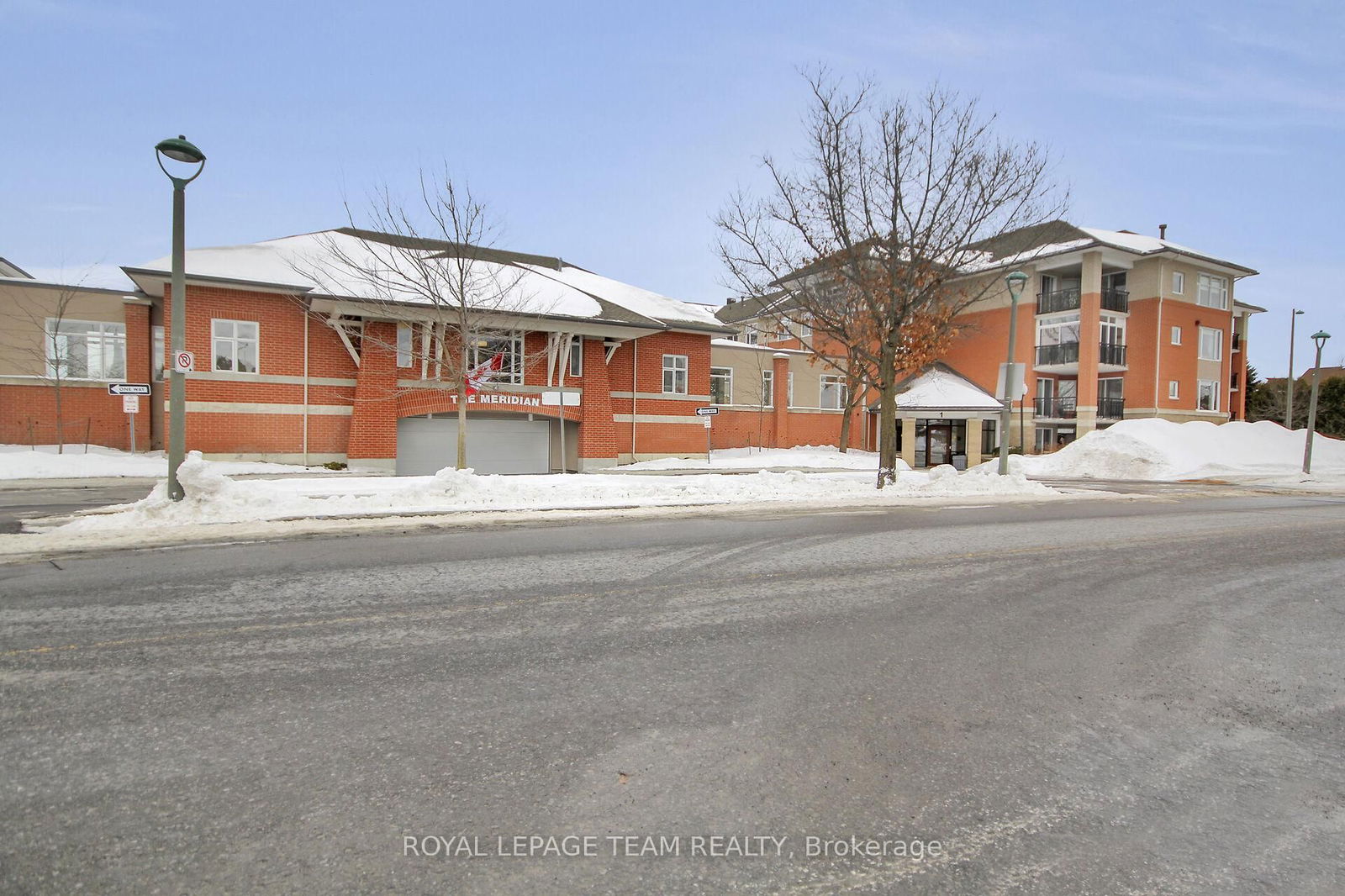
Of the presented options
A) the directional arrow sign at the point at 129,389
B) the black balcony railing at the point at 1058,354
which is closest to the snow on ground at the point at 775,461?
the black balcony railing at the point at 1058,354

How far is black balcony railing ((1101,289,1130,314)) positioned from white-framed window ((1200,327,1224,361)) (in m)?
5.51

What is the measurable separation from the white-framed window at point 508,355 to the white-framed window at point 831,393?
68.3ft

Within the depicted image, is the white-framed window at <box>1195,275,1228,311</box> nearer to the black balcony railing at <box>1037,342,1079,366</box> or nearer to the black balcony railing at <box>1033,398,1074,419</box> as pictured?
the black balcony railing at <box>1037,342,1079,366</box>

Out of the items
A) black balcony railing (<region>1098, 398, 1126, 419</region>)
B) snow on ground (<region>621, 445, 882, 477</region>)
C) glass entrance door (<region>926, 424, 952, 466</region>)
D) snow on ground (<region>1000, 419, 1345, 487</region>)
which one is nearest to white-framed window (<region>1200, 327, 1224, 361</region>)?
black balcony railing (<region>1098, 398, 1126, 419</region>)

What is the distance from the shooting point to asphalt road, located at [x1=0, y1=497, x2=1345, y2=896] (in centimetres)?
260

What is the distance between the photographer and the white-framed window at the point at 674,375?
33.9 metres

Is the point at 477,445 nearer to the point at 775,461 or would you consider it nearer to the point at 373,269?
the point at 373,269

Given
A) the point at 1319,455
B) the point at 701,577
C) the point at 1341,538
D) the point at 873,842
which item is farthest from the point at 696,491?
the point at 1319,455

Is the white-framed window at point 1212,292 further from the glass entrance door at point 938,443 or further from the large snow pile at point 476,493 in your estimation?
the large snow pile at point 476,493

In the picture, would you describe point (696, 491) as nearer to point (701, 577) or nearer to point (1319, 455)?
point (701, 577)

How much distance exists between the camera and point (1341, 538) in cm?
1141

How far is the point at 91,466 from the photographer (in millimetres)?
22859

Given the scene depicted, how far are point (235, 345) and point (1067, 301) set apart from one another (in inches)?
1586

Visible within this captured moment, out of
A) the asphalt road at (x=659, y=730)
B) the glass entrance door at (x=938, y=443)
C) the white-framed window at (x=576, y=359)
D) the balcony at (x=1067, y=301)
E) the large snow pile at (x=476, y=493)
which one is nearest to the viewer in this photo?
the asphalt road at (x=659, y=730)
